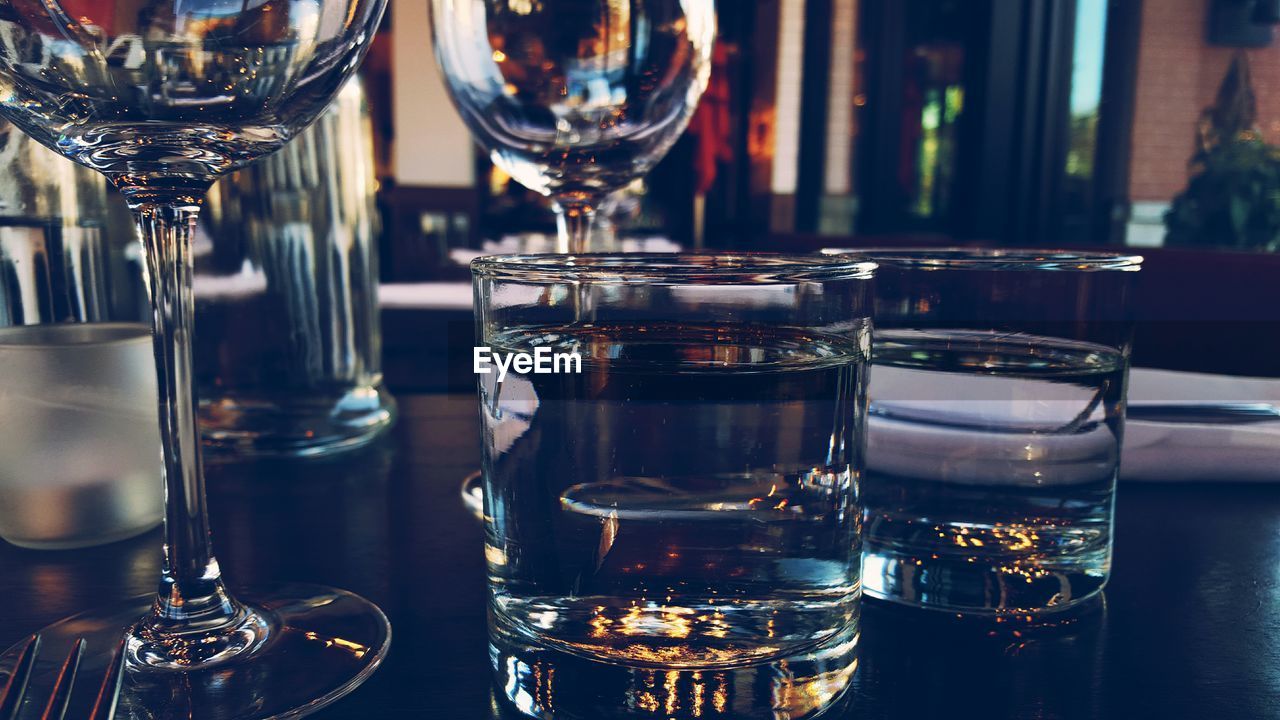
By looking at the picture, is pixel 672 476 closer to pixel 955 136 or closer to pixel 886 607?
pixel 886 607

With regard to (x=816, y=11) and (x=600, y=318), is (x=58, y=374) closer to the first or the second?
(x=600, y=318)

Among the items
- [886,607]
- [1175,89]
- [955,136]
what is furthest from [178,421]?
[1175,89]

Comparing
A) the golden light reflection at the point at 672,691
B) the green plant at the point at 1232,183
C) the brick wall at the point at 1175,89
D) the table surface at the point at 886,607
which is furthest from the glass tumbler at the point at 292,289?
the green plant at the point at 1232,183

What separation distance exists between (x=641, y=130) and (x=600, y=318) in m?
0.29

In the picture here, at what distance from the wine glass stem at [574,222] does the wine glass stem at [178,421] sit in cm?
24

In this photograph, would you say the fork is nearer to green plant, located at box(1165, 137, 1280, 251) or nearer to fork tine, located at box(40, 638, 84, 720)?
fork tine, located at box(40, 638, 84, 720)

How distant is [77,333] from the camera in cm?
39

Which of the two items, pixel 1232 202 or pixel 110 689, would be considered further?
pixel 1232 202

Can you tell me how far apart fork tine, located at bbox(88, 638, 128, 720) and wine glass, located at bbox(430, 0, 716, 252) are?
0.31 m

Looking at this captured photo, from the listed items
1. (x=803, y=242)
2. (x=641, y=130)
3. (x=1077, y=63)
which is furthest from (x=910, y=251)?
(x=1077, y=63)

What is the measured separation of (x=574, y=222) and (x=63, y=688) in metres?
0.33

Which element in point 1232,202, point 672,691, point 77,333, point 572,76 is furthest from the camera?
point 1232,202

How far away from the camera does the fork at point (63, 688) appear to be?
0.71 feet

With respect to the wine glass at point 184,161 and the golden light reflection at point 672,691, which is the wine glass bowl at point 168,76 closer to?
the wine glass at point 184,161
